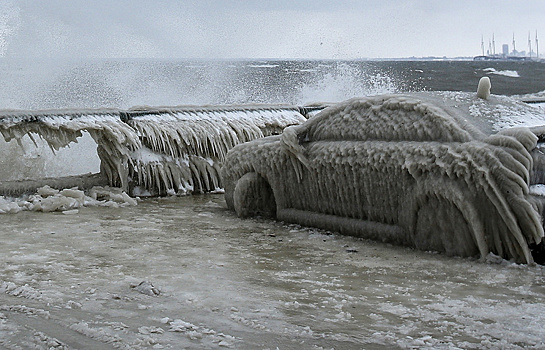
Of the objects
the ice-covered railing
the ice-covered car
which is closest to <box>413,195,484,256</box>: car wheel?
the ice-covered car

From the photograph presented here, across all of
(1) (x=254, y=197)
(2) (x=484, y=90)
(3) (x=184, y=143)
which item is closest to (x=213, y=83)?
(3) (x=184, y=143)

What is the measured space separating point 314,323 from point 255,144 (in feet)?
9.25

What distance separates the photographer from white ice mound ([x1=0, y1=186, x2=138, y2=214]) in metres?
5.88

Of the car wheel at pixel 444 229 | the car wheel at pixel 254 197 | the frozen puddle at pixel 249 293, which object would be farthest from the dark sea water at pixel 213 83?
the car wheel at pixel 444 229

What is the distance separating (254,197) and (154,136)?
1696 millimetres

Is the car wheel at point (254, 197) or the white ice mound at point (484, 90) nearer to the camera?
the white ice mound at point (484, 90)

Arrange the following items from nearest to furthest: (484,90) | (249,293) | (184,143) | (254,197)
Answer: (249,293)
(484,90)
(254,197)
(184,143)

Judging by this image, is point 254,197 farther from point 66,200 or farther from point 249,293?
point 249,293

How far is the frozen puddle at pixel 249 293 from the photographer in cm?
278

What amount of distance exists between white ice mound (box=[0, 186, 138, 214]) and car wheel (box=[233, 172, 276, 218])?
3.97ft

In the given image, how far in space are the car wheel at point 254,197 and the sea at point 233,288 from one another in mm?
119

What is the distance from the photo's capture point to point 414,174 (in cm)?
432

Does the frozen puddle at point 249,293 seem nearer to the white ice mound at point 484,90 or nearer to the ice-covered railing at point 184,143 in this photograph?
the white ice mound at point 484,90

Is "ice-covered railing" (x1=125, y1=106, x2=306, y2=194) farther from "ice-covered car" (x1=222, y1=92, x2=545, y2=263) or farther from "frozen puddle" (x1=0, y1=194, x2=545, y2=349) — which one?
"frozen puddle" (x1=0, y1=194, x2=545, y2=349)
